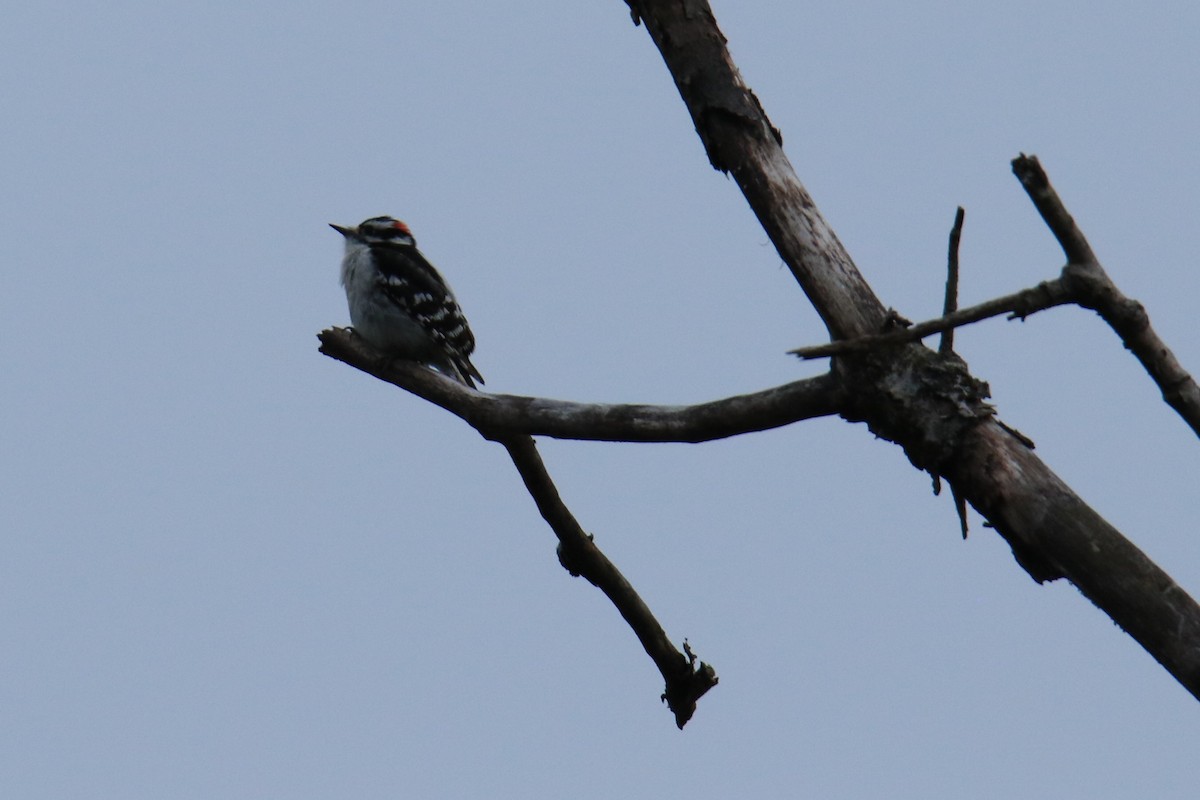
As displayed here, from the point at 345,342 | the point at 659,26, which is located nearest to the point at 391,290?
the point at 345,342

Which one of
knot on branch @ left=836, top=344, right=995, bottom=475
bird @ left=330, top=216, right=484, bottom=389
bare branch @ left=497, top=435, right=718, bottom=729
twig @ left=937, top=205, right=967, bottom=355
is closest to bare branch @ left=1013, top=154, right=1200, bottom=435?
twig @ left=937, top=205, right=967, bottom=355

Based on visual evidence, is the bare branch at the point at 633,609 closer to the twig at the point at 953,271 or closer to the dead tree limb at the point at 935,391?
→ the dead tree limb at the point at 935,391

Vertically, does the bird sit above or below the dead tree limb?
above

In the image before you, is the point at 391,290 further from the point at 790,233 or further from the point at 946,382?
the point at 946,382

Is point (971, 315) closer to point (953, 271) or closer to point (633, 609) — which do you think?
point (953, 271)

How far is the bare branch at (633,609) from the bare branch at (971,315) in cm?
231

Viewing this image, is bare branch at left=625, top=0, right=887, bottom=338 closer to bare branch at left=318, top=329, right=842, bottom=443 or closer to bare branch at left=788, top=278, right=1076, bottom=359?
bare branch at left=318, top=329, right=842, bottom=443

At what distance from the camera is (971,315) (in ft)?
12.0

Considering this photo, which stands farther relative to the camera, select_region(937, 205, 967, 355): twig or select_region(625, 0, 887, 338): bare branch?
select_region(625, 0, 887, 338): bare branch

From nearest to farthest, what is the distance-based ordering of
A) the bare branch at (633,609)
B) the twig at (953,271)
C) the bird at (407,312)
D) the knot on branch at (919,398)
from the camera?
1. the twig at (953,271)
2. the knot on branch at (919,398)
3. the bare branch at (633,609)
4. the bird at (407,312)

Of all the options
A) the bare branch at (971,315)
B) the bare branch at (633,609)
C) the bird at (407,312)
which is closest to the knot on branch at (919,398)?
the bare branch at (971,315)

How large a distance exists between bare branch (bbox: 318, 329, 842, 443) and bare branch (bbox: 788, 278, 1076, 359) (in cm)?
40

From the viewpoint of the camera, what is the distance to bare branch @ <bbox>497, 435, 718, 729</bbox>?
5.93 metres

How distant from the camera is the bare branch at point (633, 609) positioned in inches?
234
